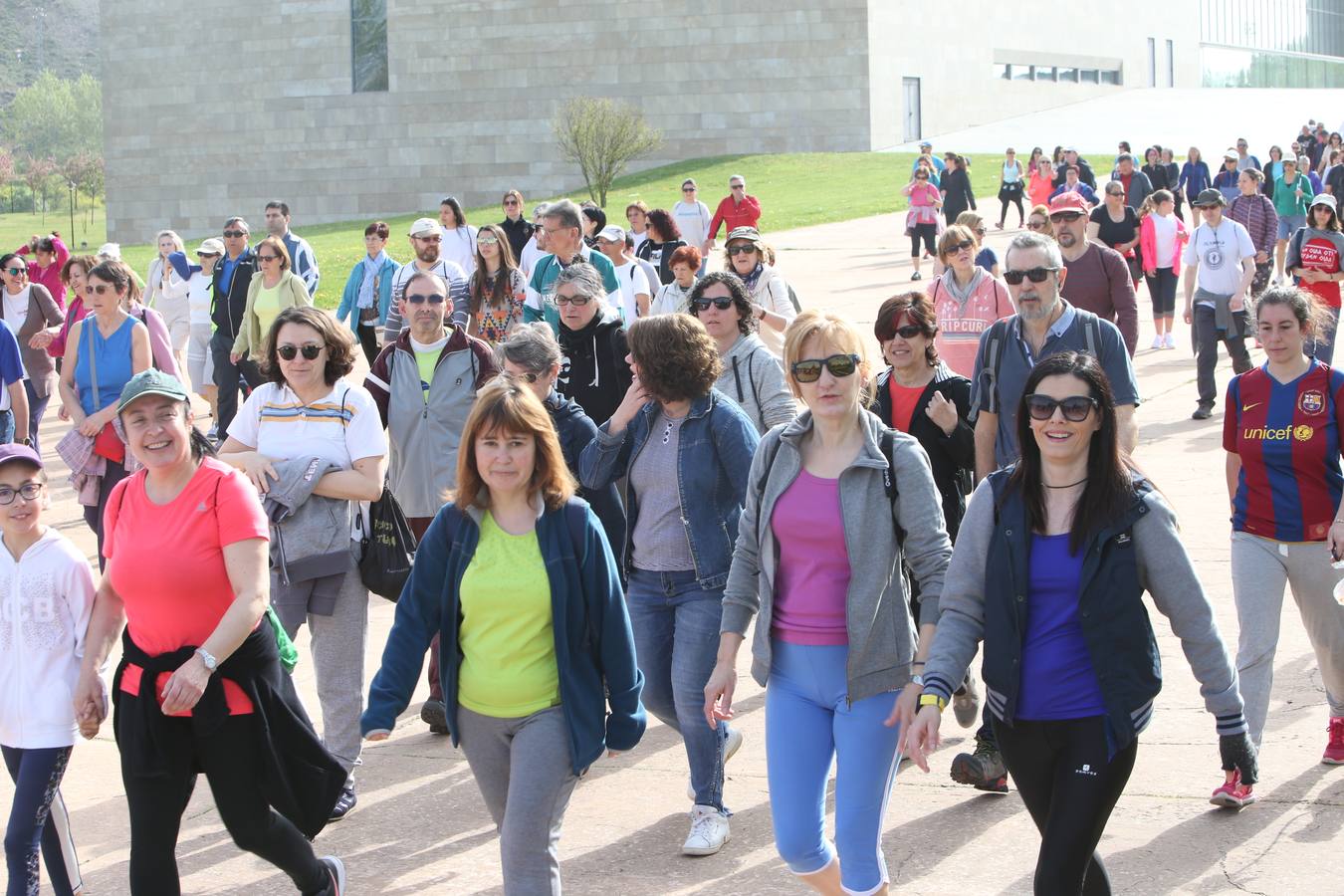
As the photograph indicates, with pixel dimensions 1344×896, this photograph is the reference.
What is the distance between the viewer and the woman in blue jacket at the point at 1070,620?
394 centimetres

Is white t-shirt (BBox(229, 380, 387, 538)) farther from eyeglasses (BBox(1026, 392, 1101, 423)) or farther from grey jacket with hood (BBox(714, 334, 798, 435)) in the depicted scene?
eyeglasses (BBox(1026, 392, 1101, 423))

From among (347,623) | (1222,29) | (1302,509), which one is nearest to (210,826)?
(347,623)

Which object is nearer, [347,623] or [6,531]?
[6,531]

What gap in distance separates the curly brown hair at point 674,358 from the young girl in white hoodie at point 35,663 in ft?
6.44

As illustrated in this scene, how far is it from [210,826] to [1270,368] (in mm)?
4418

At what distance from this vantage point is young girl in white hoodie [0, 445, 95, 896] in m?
4.90

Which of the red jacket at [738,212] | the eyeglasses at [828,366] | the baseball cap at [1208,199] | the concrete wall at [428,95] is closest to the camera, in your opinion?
the eyeglasses at [828,366]

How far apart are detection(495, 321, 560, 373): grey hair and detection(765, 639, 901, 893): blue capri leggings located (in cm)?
216

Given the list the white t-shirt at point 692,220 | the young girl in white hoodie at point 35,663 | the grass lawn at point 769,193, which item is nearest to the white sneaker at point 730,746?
the young girl in white hoodie at point 35,663

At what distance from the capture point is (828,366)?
4.56m

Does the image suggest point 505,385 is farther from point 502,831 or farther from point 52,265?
point 52,265

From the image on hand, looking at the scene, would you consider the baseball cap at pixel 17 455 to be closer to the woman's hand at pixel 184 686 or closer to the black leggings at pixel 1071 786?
the woman's hand at pixel 184 686

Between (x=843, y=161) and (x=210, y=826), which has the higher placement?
(x=843, y=161)

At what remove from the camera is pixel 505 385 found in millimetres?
4574
